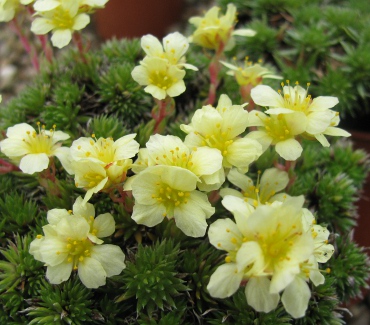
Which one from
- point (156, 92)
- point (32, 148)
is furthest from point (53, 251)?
point (156, 92)

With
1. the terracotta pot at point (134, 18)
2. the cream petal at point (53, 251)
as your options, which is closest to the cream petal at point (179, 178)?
the cream petal at point (53, 251)

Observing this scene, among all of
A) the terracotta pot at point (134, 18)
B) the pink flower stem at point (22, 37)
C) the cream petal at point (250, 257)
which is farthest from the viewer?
the terracotta pot at point (134, 18)

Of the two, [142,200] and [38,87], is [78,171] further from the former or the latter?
[38,87]

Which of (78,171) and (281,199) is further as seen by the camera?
(281,199)

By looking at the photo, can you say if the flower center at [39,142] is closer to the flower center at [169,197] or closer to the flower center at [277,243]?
the flower center at [169,197]

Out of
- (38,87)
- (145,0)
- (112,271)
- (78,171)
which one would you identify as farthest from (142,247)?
(145,0)
